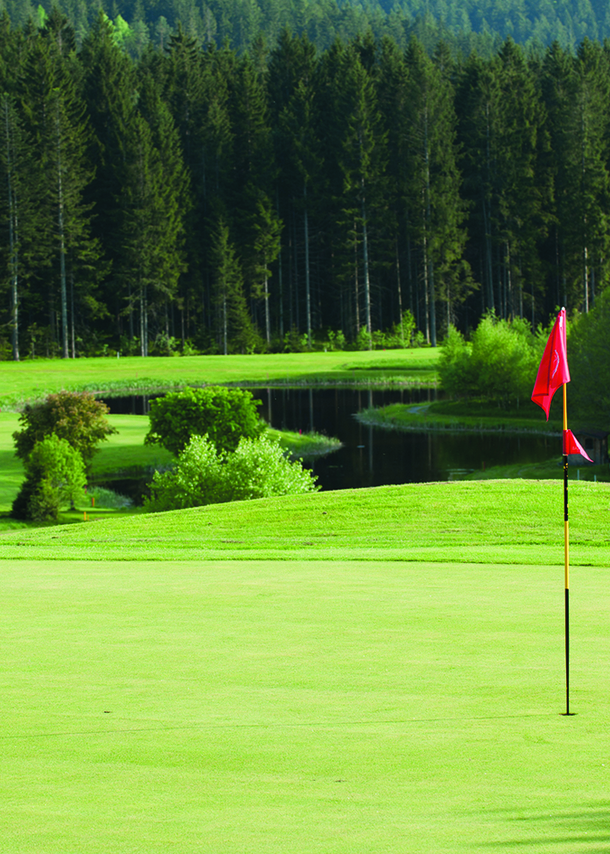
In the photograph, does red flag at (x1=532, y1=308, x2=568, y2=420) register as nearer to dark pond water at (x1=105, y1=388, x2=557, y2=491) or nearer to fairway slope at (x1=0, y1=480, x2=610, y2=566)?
fairway slope at (x1=0, y1=480, x2=610, y2=566)

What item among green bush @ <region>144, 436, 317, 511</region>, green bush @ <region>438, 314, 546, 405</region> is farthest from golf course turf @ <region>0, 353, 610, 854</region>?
green bush @ <region>438, 314, 546, 405</region>

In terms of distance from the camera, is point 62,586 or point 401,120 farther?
point 401,120

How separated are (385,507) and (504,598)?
11.6 meters

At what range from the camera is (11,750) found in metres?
6.23

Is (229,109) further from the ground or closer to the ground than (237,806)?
further from the ground

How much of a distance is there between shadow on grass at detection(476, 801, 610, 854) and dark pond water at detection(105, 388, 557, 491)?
121 feet

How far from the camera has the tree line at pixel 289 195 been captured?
330 ft

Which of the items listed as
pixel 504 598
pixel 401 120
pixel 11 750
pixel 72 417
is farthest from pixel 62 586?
pixel 401 120

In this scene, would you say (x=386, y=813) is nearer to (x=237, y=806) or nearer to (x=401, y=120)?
(x=237, y=806)

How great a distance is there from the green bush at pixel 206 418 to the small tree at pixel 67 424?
2.56m

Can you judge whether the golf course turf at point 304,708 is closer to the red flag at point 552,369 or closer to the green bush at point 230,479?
the red flag at point 552,369

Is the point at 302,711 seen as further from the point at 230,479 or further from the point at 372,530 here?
the point at 230,479

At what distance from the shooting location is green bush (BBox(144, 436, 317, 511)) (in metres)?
31.0

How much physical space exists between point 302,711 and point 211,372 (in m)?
82.6
